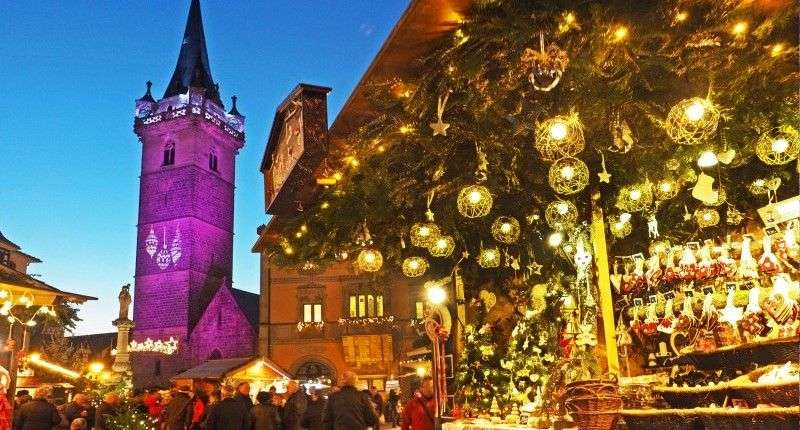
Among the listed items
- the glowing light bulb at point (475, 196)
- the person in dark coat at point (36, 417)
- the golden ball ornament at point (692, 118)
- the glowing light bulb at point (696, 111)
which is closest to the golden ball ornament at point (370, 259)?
the glowing light bulb at point (475, 196)

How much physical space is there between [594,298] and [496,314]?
3143 millimetres

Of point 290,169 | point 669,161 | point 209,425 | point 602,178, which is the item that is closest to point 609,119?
point 602,178

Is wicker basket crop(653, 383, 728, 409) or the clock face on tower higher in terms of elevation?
the clock face on tower

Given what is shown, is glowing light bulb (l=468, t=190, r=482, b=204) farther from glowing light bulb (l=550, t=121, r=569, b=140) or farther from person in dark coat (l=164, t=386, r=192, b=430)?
person in dark coat (l=164, t=386, r=192, b=430)

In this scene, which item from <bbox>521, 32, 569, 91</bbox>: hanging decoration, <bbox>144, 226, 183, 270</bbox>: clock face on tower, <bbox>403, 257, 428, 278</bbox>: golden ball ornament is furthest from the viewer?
<bbox>144, 226, 183, 270</bbox>: clock face on tower

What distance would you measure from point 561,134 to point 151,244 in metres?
46.0

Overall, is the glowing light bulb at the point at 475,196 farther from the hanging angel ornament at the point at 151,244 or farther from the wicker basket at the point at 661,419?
the hanging angel ornament at the point at 151,244

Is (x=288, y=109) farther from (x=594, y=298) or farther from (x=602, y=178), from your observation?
(x=594, y=298)

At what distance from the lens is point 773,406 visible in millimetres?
4570

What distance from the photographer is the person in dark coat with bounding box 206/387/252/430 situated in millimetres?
8234

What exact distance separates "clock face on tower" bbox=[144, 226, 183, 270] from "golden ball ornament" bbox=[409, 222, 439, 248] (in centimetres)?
4045

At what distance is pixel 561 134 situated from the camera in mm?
5344

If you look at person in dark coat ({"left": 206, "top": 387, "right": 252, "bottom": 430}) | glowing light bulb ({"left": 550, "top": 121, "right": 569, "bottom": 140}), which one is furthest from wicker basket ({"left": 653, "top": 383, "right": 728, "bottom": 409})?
person in dark coat ({"left": 206, "top": 387, "right": 252, "bottom": 430})

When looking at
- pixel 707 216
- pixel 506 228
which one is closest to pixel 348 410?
pixel 506 228
